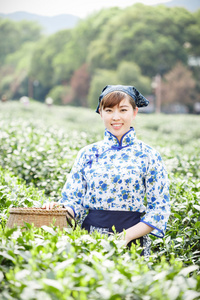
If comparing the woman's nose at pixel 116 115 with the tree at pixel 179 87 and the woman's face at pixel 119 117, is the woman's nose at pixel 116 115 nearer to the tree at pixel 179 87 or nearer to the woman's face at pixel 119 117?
the woman's face at pixel 119 117

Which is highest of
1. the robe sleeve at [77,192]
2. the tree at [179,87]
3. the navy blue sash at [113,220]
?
the tree at [179,87]

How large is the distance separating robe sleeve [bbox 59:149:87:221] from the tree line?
30.8 metres

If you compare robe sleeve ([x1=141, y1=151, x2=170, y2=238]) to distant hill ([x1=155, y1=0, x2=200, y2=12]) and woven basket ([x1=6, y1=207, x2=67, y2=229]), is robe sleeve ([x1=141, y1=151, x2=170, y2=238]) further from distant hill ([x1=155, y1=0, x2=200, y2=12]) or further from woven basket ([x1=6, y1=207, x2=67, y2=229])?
distant hill ([x1=155, y1=0, x2=200, y2=12])

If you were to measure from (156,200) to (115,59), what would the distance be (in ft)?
118

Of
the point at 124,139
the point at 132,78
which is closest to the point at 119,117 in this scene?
the point at 124,139

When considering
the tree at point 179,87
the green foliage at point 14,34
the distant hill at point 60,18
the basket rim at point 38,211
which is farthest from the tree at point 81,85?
the basket rim at point 38,211

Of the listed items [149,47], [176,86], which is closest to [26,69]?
[149,47]

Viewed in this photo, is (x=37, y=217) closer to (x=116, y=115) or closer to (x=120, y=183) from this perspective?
(x=120, y=183)

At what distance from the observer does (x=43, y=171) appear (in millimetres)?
4273

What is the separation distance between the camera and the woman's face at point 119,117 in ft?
8.05

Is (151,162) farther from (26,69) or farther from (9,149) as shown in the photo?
(26,69)

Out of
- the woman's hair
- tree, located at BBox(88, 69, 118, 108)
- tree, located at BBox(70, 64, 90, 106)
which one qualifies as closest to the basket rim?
the woman's hair

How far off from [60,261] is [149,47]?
3625cm

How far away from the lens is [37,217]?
226 cm
